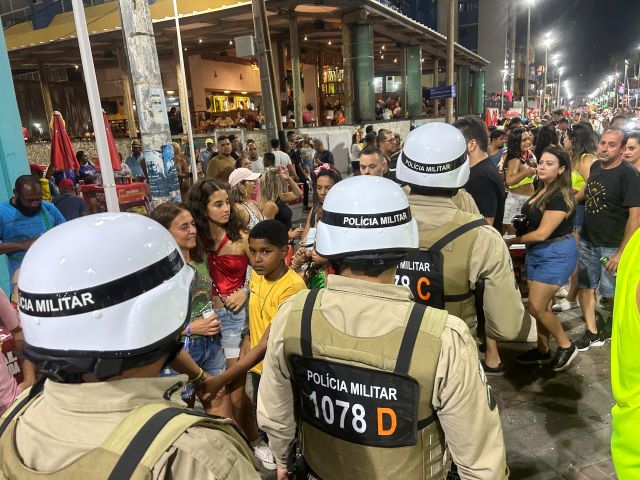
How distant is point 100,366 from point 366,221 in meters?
1.04

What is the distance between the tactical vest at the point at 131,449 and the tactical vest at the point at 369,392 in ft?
2.01

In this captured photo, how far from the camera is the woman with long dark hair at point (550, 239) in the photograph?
13.5ft

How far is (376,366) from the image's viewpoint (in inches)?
61.6

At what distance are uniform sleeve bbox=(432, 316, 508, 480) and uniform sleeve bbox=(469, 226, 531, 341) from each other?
37.4 inches

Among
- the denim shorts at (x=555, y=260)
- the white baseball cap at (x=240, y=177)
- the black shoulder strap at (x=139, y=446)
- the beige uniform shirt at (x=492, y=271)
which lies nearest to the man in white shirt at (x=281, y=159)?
the white baseball cap at (x=240, y=177)

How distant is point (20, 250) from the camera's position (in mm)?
4863

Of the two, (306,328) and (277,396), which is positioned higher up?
(306,328)

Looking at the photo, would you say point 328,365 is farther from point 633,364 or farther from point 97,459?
point 633,364

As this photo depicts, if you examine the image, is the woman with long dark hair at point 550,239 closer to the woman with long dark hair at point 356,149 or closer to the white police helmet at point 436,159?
the white police helmet at point 436,159

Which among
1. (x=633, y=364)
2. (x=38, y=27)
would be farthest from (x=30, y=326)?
(x=38, y=27)

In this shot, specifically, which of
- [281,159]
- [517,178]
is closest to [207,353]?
[517,178]

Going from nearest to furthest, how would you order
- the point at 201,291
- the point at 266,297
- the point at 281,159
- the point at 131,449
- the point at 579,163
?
the point at 131,449 < the point at 266,297 < the point at 201,291 < the point at 579,163 < the point at 281,159

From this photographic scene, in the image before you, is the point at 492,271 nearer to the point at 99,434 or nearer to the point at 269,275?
the point at 269,275

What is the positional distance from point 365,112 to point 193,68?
36.8 feet
